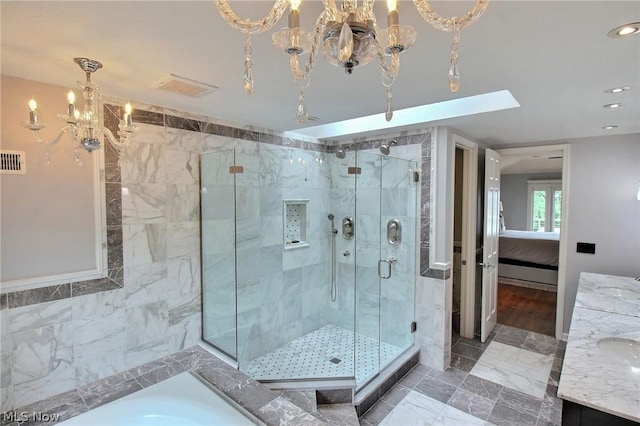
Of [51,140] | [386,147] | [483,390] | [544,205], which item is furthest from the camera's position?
[544,205]

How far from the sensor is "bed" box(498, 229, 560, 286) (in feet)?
18.5

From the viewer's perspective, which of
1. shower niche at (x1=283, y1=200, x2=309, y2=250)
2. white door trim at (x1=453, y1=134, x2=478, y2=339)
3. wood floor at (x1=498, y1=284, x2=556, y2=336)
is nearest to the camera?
shower niche at (x1=283, y1=200, x2=309, y2=250)

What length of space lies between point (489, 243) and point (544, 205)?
238 inches

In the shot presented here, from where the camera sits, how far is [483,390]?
2750 millimetres

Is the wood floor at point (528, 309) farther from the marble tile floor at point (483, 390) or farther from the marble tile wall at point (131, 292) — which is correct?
the marble tile wall at point (131, 292)

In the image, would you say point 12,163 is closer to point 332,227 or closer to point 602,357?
point 332,227

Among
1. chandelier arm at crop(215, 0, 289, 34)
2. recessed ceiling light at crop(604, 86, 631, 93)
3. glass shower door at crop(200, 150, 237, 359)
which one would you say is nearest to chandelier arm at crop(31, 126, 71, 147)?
glass shower door at crop(200, 150, 237, 359)

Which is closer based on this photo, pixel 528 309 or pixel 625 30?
pixel 625 30

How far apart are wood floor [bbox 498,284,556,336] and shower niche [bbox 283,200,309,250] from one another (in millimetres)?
2939

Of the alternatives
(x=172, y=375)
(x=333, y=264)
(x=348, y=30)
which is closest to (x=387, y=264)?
(x=333, y=264)

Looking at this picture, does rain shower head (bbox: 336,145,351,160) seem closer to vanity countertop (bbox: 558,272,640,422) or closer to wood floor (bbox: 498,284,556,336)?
vanity countertop (bbox: 558,272,640,422)

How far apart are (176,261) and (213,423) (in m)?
1.26

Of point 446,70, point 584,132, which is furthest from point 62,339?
point 584,132

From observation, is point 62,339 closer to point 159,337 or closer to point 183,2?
point 159,337
